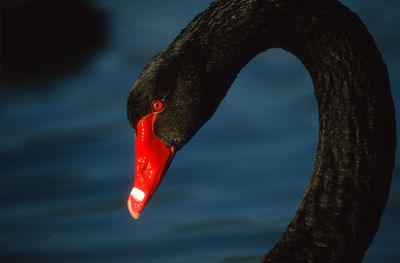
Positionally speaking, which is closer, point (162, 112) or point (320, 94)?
point (320, 94)

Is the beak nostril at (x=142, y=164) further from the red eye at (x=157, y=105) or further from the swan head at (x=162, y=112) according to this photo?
the red eye at (x=157, y=105)

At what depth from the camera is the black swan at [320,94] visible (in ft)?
5.45

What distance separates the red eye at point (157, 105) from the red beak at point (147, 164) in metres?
0.02

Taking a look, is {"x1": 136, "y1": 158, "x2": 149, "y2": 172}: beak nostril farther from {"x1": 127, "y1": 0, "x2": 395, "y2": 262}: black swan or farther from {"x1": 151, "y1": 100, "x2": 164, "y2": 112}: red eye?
{"x1": 151, "y1": 100, "x2": 164, "y2": 112}: red eye

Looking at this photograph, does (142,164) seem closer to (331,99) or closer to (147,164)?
(147,164)

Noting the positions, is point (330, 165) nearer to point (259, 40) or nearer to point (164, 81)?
point (259, 40)

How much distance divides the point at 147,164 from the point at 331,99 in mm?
641

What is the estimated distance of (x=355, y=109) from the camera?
5.46 feet

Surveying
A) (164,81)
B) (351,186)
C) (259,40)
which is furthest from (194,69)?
(351,186)

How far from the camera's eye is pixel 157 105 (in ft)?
6.09

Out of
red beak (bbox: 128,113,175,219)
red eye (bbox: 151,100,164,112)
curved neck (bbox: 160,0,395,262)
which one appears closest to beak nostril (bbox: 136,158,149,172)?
red beak (bbox: 128,113,175,219)

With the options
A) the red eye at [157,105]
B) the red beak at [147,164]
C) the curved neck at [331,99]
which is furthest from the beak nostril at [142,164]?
the curved neck at [331,99]

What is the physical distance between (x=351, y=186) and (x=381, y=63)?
380 mm

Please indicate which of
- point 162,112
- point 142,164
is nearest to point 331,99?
point 162,112
